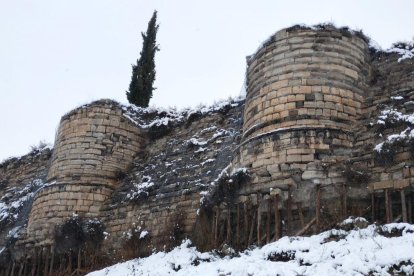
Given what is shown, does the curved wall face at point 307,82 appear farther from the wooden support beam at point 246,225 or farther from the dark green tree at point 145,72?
the dark green tree at point 145,72

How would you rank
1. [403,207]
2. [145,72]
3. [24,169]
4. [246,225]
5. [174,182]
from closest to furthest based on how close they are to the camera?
1. [403,207]
2. [246,225]
3. [174,182]
4. [24,169]
5. [145,72]

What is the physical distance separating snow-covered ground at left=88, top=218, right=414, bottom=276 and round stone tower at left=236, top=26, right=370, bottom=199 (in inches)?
74.6

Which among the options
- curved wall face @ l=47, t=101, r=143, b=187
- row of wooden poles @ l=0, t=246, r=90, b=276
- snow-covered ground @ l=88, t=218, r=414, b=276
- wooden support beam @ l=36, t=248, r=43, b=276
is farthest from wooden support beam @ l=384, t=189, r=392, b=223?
wooden support beam @ l=36, t=248, r=43, b=276

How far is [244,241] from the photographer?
11.4 meters

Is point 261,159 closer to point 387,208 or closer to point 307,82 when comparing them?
point 307,82

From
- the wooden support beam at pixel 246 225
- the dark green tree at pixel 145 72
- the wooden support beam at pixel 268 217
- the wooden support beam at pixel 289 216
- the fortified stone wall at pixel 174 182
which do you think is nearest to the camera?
the wooden support beam at pixel 289 216

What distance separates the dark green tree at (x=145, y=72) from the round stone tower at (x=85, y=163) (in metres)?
5.82

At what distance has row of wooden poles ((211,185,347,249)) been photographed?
10.7 metres

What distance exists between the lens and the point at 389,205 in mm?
10062

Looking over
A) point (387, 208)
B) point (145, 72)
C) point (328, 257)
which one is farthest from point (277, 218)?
point (145, 72)

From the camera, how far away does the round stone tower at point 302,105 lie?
1149 centimetres

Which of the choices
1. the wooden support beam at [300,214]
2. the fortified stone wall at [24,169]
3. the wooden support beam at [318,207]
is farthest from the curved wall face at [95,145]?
the wooden support beam at [318,207]

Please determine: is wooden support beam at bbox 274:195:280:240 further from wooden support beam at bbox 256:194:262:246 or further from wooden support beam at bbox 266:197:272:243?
wooden support beam at bbox 256:194:262:246

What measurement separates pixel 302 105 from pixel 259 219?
2.56 metres
